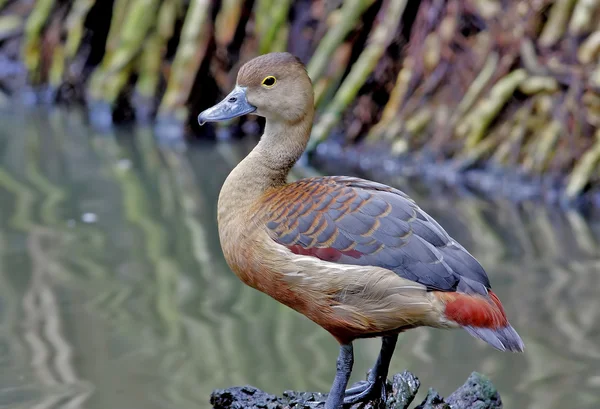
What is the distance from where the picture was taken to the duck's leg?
3840mm

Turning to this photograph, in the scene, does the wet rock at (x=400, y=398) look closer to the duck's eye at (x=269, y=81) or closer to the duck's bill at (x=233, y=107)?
the duck's bill at (x=233, y=107)

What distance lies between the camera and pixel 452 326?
3.52 meters

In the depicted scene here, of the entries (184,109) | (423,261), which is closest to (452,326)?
(423,261)

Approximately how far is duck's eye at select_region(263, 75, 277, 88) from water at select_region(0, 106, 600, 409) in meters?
1.56

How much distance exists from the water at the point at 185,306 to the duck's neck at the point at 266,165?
112 centimetres

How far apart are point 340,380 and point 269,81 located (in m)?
1.30

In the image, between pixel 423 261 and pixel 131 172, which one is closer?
pixel 423 261

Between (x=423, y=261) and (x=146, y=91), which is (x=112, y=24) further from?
(x=423, y=261)

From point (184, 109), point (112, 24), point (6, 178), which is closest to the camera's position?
point (6, 178)

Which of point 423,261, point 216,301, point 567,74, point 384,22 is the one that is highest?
point 384,22

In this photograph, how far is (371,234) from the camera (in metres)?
3.62

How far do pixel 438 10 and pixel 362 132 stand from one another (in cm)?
138

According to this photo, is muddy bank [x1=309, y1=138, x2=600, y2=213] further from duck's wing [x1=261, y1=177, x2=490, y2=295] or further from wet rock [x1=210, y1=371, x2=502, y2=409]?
duck's wing [x1=261, y1=177, x2=490, y2=295]

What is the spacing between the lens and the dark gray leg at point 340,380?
3699 mm
